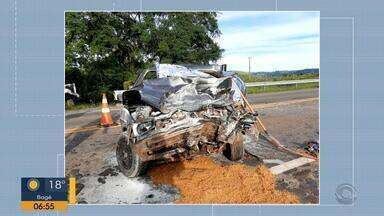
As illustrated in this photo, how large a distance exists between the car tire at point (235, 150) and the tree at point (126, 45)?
1017mm

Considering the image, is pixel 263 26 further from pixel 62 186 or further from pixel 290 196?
pixel 62 186

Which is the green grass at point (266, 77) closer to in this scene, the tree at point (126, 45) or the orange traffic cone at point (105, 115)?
the tree at point (126, 45)

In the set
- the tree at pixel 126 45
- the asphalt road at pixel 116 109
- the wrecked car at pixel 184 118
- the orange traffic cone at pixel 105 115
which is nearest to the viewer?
the wrecked car at pixel 184 118

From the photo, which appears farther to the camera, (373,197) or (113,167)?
(113,167)

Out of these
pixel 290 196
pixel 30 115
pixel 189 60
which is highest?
pixel 189 60

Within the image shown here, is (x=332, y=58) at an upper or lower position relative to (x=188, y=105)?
upper

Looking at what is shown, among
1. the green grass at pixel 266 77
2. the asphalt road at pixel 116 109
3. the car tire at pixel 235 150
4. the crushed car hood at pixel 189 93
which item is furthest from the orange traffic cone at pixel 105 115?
the green grass at pixel 266 77

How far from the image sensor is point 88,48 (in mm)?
7852

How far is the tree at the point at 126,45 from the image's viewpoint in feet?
24.2

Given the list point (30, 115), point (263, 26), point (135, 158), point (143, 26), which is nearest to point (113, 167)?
point (135, 158)

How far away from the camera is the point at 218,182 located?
7422mm

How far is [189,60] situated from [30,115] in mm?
1925

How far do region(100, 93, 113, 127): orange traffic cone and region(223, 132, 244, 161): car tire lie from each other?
1.60m

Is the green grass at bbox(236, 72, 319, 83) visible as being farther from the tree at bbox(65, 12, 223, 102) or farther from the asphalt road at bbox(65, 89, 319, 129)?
the tree at bbox(65, 12, 223, 102)
